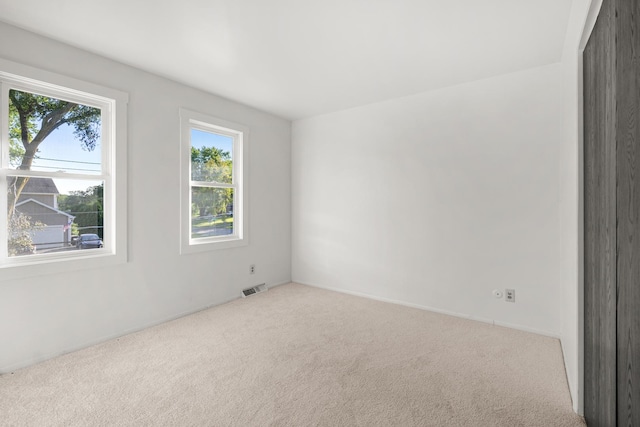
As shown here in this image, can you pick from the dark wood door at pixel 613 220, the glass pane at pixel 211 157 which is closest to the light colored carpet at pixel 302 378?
the dark wood door at pixel 613 220

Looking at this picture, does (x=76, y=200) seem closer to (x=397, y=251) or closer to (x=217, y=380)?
(x=217, y=380)

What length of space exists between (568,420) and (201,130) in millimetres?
4016

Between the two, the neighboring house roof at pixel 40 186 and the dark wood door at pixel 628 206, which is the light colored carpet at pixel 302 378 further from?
the neighboring house roof at pixel 40 186

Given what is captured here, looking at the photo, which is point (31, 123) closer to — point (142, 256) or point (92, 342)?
point (142, 256)

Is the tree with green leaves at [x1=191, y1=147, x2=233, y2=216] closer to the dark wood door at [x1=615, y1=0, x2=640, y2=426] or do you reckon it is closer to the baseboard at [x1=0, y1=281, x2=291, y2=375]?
the baseboard at [x1=0, y1=281, x2=291, y2=375]

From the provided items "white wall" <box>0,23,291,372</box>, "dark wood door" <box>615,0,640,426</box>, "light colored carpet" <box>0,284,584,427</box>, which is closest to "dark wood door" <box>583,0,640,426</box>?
"dark wood door" <box>615,0,640,426</box>

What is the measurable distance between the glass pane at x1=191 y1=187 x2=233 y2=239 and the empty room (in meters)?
0.03

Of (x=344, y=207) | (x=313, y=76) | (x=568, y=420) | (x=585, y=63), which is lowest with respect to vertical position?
(x=568, y=420)

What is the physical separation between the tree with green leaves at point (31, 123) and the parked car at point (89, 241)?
0.49m

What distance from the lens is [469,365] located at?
2.30 m

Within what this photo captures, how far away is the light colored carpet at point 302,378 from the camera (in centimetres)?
175

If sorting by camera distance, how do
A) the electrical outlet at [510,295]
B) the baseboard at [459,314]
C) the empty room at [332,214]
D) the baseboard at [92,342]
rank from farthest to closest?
1. the electrical outlet at [510,295]
2. the baseboard at [459,314]
3. the baseboard at [92,342]
4. the empty room at [332,214]

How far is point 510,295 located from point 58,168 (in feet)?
14.1

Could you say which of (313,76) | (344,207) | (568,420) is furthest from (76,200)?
(568,420)
